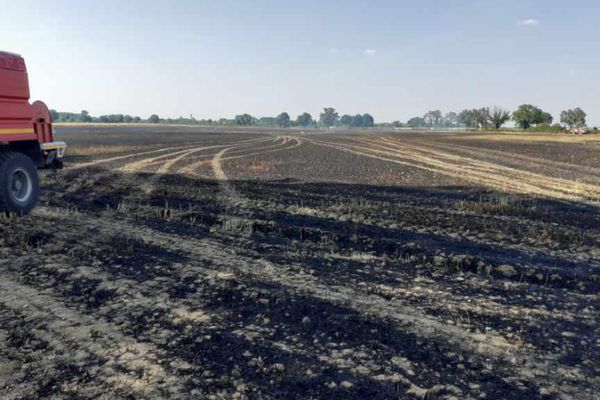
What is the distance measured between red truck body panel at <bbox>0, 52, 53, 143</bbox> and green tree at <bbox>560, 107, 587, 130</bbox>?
127 metres

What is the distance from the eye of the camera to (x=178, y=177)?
13.4m

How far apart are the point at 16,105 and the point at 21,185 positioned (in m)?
1.60

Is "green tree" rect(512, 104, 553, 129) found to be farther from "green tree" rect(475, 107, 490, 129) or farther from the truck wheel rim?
the truck wheel rim

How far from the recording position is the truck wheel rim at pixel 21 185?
26.2ft

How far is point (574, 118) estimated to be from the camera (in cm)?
10900

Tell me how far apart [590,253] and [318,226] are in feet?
14.1

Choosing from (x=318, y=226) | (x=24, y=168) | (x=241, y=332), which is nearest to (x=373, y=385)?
(x=241, y=332)

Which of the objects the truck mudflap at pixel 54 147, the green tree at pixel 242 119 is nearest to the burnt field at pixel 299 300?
the truck mudflap at pixel 54 147

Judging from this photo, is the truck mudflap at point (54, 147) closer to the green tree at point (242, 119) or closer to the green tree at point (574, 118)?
the green tree at point (574, 118)

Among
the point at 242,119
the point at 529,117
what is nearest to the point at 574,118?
the point at 529,117

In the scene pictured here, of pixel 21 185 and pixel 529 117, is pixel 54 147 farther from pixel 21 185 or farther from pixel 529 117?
pixel 529 117

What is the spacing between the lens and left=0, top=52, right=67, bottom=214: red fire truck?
748 centimetres

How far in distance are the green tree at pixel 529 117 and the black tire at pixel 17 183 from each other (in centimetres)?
11155

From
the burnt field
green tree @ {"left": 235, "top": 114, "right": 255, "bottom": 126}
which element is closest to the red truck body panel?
the burnt field
